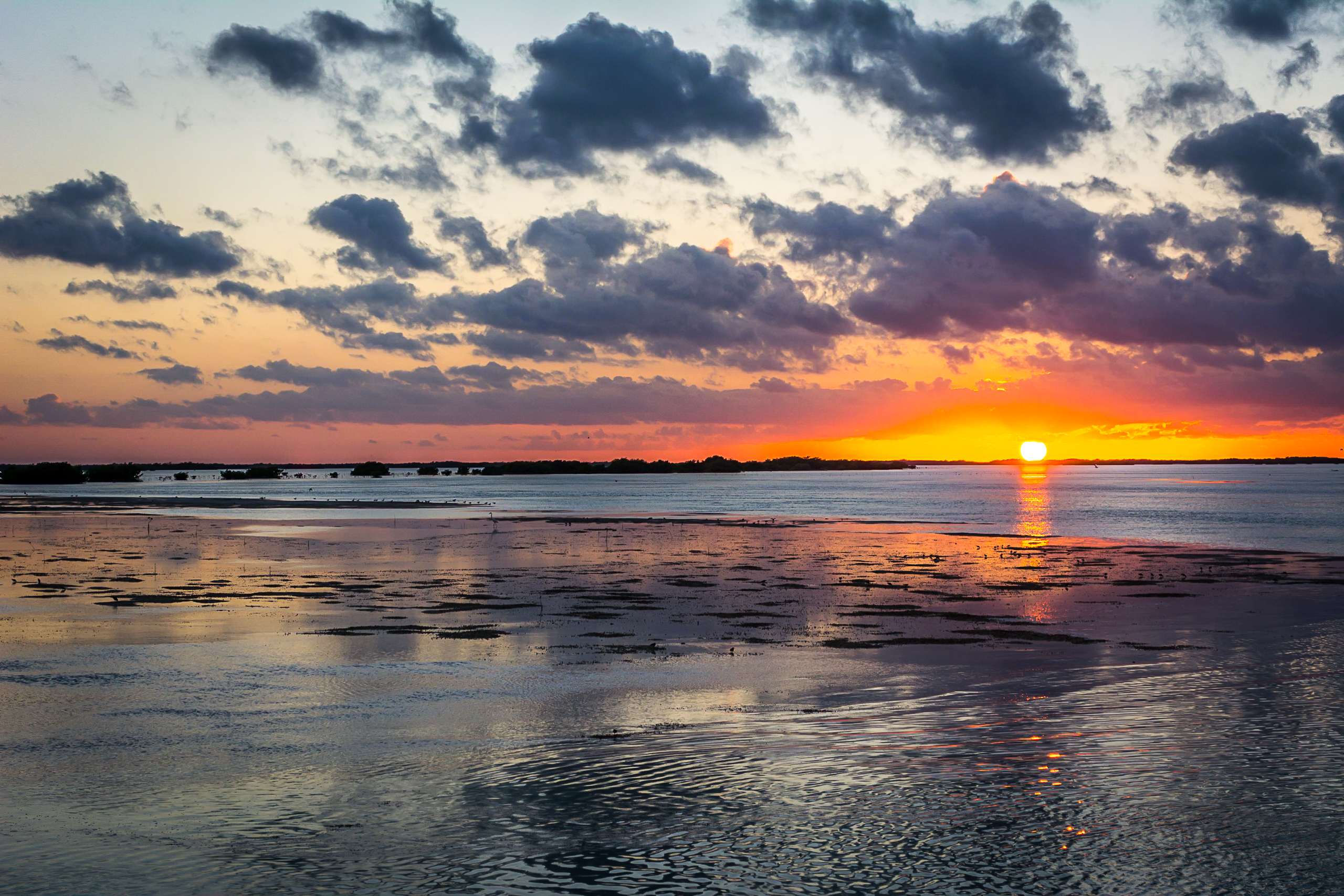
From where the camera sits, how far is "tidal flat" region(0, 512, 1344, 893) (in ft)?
29.6

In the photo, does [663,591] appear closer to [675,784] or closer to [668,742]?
[668,742]

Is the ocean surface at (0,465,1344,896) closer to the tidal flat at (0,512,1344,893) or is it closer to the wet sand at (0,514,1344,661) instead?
the tidal flat at (0,512,1344,893)

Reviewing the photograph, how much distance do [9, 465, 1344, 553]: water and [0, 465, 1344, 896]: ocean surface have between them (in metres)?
34.7

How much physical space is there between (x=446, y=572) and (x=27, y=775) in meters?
24.0

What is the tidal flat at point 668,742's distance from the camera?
903cm

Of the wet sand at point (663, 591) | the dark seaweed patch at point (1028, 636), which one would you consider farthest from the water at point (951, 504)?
the dark seaweed patch at point (1028, 636)

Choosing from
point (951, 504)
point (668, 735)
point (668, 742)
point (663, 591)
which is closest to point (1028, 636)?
point (663, 591)

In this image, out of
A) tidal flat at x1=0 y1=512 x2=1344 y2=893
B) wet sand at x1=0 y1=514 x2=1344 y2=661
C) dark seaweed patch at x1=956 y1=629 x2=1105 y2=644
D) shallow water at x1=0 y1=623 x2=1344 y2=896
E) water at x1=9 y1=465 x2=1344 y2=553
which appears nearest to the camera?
shallow water at x1=0 y1=623 x2=1344 y2=896

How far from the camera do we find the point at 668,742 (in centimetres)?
1307

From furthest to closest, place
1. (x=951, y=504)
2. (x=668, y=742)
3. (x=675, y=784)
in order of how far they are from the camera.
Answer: (x=951, y=504)
(x=668, y=742)
(x=675, y=784)

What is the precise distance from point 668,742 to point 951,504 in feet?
344

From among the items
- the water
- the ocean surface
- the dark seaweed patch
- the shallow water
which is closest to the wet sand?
the dark seaweed patch

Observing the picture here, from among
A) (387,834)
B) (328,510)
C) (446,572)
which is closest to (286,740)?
(387,834)

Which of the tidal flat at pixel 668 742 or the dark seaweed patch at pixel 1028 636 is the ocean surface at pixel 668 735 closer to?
the tidal flat at pixel 668 742
